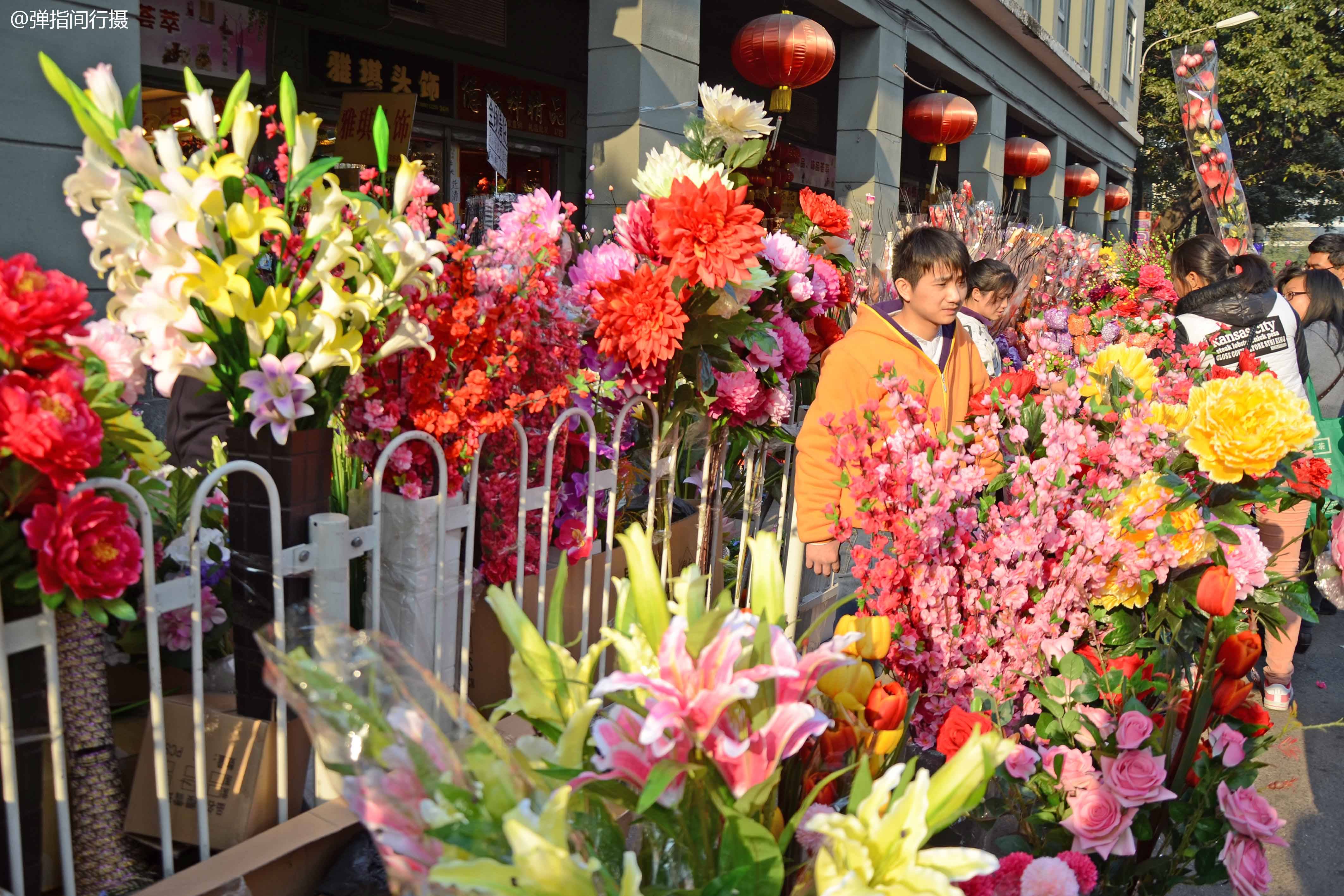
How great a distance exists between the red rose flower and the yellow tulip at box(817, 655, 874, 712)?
11.4 inches

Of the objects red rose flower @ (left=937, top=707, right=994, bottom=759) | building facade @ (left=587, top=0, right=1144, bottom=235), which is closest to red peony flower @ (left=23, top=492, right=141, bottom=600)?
red rose flower @ (left=937, top=707, right=994, bottom=759)

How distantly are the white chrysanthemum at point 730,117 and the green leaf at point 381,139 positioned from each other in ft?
4.43

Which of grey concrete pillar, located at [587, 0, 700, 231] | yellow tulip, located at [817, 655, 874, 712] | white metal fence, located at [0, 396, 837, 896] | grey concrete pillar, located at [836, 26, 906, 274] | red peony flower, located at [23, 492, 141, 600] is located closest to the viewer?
yellow tulip, located at [817, 655, 874, 712]

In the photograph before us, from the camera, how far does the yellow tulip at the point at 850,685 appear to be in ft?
3.49

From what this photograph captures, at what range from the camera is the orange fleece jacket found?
255 cm

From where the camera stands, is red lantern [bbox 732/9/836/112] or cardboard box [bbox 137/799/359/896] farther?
red lantern [bbox 732/9/836/112]

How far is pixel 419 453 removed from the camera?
2.04m

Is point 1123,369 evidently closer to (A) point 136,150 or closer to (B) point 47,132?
(A) point 136,150

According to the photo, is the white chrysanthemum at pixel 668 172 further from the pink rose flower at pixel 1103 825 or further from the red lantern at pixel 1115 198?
the red lantern at pixel 1115 198

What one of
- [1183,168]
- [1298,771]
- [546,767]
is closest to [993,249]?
[1298,771]

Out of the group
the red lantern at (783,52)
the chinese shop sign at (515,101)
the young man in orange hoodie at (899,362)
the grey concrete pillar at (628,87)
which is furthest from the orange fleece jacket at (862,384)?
Answer: the chinese shop sign at (515,101)

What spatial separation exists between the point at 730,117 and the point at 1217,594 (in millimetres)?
1919

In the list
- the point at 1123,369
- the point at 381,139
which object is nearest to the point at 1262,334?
the point at 1123,369

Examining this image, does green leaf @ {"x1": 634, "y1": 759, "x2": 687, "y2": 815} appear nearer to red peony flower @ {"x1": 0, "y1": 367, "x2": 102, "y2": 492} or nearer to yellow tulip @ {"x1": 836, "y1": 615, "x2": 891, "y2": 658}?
yellow tulip @ {"x1": 836, "y1": 615, "x2": 891, "y2": 658}
